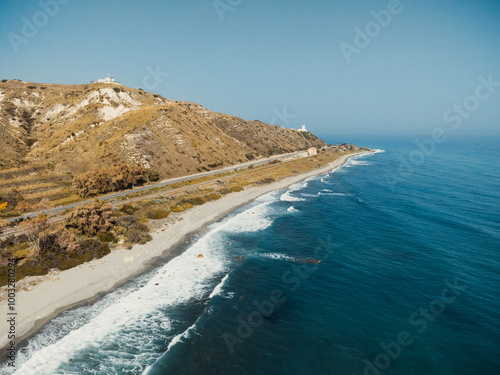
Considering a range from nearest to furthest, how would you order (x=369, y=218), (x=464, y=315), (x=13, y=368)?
(x=13, y=368), (x=464, y=315), (x=369, y=218)

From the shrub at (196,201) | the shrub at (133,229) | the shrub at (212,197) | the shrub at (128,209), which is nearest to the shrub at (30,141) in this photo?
the shrub at (128,209)

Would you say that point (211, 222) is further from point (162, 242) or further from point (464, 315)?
point (464, 315)

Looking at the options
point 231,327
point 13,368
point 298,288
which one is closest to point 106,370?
point 13,368

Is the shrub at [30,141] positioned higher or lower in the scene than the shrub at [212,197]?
higher

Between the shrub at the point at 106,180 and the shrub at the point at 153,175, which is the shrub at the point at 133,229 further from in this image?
the shrub at the point at 153,175

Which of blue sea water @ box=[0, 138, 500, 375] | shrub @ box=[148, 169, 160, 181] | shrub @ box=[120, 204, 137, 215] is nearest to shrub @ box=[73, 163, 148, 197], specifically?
shrub @ box=[148, 169, 160, 181]

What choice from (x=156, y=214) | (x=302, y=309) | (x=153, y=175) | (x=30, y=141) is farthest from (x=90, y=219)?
(x=30, y=141)

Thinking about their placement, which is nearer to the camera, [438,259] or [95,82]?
[438,259]

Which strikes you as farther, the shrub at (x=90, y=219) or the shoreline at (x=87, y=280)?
the shrub at (x=90, y=219)
